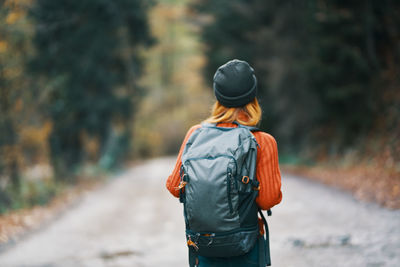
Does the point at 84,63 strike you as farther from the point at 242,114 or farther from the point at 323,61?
the point at 242,114

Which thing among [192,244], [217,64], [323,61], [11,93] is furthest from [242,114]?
[217,64]

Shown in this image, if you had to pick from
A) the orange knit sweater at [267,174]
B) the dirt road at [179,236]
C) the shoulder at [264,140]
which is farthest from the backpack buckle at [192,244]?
the dirt road at [179,236]

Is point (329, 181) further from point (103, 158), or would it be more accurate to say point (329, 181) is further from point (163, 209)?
point (103, 158)

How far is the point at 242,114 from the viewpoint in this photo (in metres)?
2.67

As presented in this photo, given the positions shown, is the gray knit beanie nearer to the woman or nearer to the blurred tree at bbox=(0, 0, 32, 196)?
the woman

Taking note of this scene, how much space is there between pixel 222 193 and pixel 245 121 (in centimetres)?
51

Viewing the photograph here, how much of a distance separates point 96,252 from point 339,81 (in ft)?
33.9

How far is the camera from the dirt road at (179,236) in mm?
5742

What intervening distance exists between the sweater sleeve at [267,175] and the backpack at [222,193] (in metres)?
0.05

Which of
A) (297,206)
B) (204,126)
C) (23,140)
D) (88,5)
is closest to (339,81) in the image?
(297,206)

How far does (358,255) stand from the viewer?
5.43 m

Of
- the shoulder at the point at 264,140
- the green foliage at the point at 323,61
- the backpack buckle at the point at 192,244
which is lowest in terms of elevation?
the backpack buckle at the point at 192,244

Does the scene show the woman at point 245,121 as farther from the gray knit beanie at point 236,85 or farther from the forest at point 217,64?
the forest at point 217,64

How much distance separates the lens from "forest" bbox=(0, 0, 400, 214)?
37.7 feet
